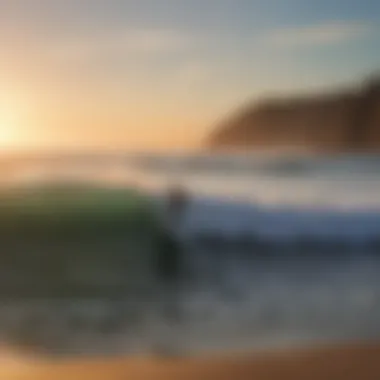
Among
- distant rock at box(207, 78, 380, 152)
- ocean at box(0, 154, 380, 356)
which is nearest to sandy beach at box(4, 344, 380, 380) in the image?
ocean at box(0, 154, 380, 356)

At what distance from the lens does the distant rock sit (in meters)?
0.81

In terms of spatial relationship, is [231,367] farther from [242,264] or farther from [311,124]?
[311,124]

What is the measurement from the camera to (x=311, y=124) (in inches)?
32.8

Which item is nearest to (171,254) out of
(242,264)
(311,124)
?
(242,264)

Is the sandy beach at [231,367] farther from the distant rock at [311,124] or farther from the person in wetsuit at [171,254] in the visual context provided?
the distant rock at [311,124]

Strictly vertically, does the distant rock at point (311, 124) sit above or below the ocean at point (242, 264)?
above

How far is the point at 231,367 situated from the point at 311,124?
284 mm

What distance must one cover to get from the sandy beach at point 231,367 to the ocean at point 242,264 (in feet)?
0.04

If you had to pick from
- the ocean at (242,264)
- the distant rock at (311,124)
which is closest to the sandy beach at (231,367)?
the ocean at (242,264)

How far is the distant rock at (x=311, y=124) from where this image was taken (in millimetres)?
812

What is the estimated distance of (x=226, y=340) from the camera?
82 centimetres

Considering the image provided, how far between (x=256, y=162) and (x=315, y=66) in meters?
0.13

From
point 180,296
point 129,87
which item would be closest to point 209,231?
point 180,296

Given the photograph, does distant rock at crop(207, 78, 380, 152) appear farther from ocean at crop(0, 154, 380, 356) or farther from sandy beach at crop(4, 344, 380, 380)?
sandy beach at crop(4, 344, 380, 380)
